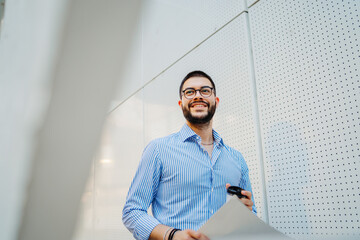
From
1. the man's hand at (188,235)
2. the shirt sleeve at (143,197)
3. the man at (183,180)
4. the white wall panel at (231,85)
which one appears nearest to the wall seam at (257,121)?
the white wall panel at (231,85)

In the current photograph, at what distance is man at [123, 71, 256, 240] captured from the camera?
3.57ft

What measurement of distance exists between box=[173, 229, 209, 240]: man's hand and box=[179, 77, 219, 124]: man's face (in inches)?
24.1

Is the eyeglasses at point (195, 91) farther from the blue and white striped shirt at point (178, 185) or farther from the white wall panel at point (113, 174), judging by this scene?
the white wall panel at point (113, 174)

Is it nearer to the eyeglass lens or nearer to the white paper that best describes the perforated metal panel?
the eyeglass lens

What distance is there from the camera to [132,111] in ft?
10.6

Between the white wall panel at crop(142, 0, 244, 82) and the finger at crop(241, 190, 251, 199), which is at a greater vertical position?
the white wall panel at crop(142, 0, 244, 82)

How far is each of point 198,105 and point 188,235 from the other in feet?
2.28

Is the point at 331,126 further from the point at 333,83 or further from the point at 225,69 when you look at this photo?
the point at 225,69

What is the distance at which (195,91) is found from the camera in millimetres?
1352

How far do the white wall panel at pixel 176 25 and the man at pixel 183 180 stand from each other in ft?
3.41

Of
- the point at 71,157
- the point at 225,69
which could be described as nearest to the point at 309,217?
the point at 225,69

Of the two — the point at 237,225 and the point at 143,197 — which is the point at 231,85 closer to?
the point at 143,197

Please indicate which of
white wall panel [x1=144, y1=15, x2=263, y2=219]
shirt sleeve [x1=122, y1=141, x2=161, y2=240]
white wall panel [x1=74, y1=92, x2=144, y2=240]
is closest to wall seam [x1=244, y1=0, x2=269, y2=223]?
white wall panel [x1=144, y1=15, x2=263, y2=219]

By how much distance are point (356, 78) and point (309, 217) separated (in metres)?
0.70
